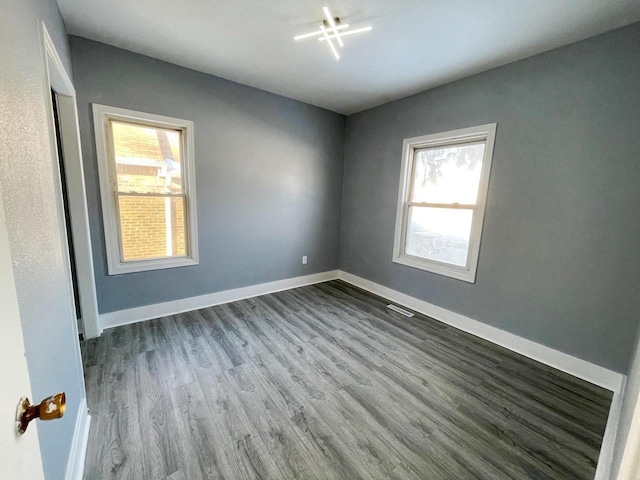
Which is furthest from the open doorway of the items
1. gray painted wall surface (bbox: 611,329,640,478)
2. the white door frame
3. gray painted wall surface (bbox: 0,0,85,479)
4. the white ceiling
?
gray painted wall surface (bbox: 611,329,640,478)

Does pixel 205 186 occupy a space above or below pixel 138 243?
above

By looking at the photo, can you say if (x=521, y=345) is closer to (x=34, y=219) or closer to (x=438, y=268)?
(x=438, y=268)

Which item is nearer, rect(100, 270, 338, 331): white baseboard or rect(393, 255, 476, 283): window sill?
rect(100, 270, 338, 331): white baseboard

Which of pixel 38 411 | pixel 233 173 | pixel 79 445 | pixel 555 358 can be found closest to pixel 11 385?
pixel 38 411

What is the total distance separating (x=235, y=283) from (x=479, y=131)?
323 centimetres

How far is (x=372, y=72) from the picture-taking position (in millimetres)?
2650

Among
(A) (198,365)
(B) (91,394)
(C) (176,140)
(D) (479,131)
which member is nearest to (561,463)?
(A) (198,365)

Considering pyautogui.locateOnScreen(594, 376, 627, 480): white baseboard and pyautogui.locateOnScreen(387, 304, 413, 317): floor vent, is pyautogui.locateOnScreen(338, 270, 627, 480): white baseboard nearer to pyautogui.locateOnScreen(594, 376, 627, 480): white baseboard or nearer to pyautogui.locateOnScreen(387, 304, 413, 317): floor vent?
pyautogui.locateOnScreen(594, 376, 627, 480): white baseboard

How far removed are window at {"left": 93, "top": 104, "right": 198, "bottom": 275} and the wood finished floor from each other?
0.79 m

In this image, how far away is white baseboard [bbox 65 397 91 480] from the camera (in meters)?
1.20

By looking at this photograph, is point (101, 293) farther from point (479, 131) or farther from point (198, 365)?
point (479, 131)

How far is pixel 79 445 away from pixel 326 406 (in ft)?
4.40

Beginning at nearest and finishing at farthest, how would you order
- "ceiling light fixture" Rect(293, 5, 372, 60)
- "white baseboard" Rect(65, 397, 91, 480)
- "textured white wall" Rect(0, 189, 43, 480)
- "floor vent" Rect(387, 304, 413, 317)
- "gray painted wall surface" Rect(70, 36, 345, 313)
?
"textured white wall" Rect(0, 189, 43, 480) < "white baseboard" Rect(65, 397, 91, 480) < "ceiling light fixture" Rect(293, 5, 372, 60) < "gray painted wall surface" Rect(70, 36, 345, 313) < "floor vent" Rect(387, 304, 413, 317)

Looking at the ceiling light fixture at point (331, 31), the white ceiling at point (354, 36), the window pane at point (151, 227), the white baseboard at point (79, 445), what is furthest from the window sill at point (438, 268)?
the white baseboard at point (79, 445)
